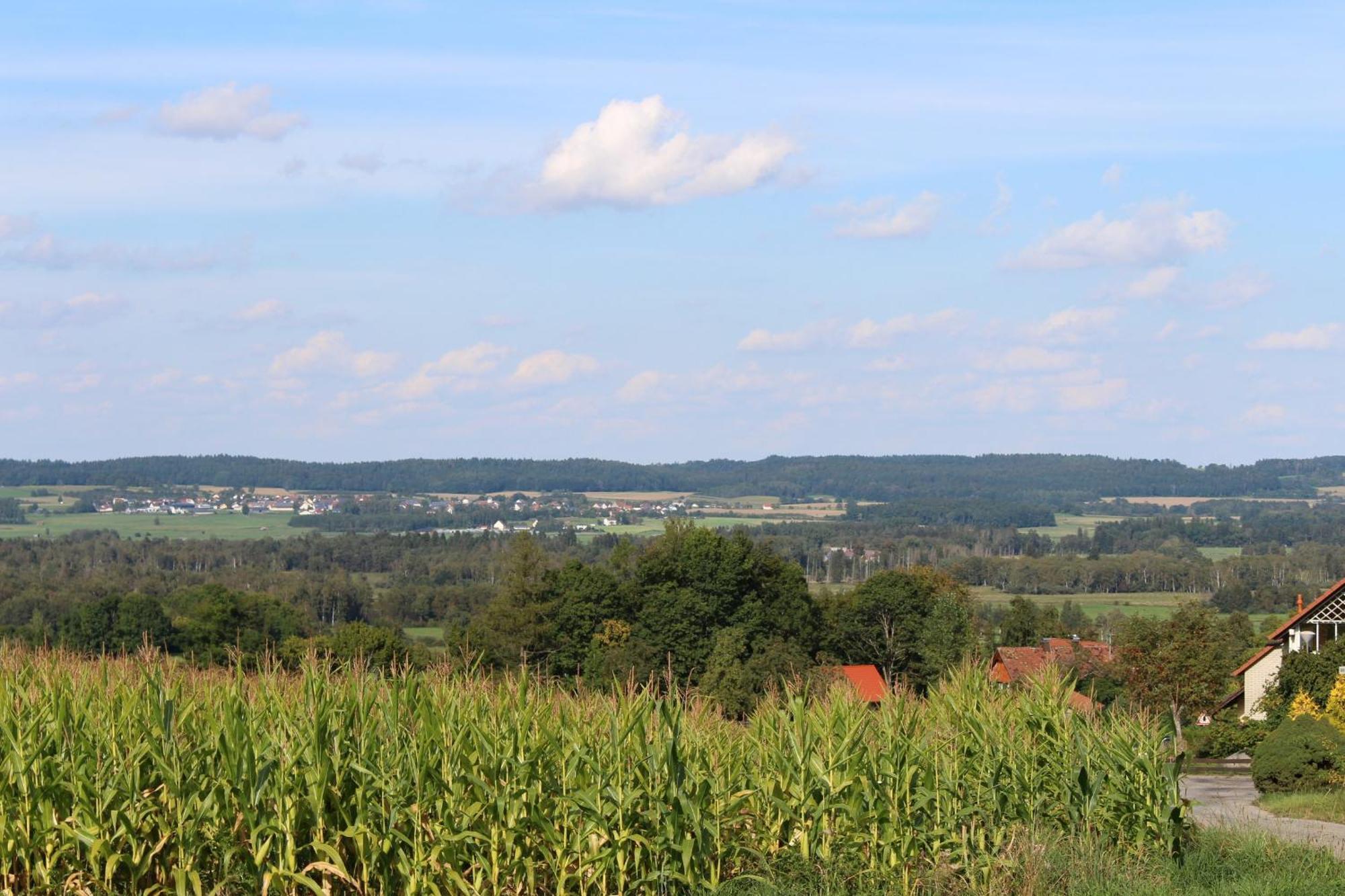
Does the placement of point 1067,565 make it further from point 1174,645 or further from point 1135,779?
point 1135,779

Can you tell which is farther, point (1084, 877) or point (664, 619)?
point (664, 619)

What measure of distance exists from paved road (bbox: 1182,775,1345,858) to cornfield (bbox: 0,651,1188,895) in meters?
2.38

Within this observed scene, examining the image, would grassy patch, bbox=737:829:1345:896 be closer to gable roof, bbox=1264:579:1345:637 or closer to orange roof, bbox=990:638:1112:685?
orange roof, bbox=990:638:1112:685

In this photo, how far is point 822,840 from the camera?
44.2 ft

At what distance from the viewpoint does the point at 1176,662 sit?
61.1 m

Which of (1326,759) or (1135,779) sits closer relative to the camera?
(1135,779)

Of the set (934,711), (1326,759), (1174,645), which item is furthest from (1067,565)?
Answer: (934,711)

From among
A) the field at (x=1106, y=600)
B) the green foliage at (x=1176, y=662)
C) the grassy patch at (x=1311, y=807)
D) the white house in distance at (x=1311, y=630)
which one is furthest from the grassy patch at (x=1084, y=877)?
the field at (x=1106, y=600)

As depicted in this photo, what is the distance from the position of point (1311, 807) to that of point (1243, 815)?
7.53m

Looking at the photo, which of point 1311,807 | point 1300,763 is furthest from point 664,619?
point 1311,807

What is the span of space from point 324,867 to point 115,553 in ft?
630

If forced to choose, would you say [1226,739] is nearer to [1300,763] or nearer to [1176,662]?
[1176,662]

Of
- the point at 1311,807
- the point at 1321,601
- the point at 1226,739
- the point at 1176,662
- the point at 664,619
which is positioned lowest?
the point at 1226,739

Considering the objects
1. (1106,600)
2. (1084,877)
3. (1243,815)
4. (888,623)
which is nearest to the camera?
(1084,877)
